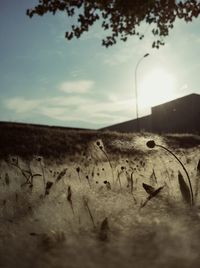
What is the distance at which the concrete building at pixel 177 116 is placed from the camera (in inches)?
1898

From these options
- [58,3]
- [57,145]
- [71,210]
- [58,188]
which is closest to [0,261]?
[71,210]

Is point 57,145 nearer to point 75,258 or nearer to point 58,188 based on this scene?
point 58,188

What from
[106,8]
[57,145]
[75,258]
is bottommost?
[75,258]

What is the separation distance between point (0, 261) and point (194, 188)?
6.27ft

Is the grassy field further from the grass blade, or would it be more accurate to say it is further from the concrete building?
the concrete building

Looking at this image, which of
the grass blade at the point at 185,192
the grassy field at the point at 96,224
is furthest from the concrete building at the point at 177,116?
the grassy field at the point at 96,224

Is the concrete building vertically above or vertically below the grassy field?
above

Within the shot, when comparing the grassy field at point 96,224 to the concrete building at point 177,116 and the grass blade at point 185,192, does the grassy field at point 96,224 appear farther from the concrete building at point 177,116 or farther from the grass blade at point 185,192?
the concrete building at point 177,116

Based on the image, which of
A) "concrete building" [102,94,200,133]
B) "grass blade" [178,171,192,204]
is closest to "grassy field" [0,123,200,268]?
"grass blade" [178,171,192,204]

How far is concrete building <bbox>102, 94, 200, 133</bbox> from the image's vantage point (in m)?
48.2

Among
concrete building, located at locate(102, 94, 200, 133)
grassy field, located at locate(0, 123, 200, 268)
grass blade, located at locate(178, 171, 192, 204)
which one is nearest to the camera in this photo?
grassy field, located at locate(0, 123, 200, 268)

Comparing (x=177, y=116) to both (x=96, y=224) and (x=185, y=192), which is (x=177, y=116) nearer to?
(x=185, y=192)

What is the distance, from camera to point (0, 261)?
1.37 m

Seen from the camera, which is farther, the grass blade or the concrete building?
the concrete building
